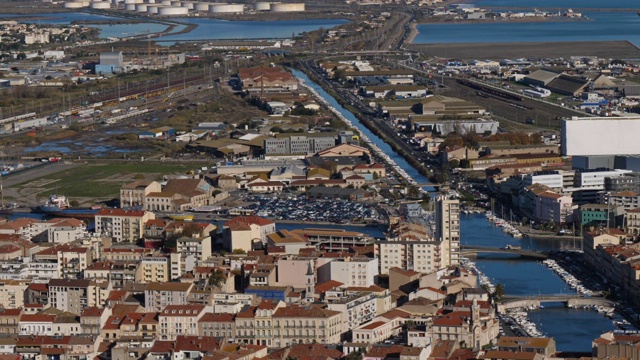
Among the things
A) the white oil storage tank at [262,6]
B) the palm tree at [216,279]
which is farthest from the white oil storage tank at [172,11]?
the palm tree at [216,279]

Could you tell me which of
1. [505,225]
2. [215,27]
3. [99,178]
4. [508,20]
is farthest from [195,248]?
[215,27]

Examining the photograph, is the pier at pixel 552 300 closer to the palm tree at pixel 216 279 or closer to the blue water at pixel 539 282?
the blue water at pixel 539 282

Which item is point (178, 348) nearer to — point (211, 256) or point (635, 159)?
point (211, 256)

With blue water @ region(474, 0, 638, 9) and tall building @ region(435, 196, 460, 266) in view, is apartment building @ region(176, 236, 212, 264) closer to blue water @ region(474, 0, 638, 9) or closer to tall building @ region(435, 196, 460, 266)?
tall building @ region(435, 196, 460, 266)

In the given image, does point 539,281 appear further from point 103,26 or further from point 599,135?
point 103,26

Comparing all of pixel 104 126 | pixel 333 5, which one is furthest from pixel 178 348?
pixel 333 5
